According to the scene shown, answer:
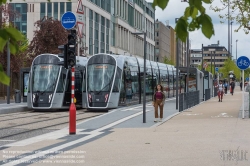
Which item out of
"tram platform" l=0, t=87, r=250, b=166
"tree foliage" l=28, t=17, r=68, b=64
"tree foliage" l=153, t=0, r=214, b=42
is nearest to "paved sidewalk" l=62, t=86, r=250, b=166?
"tram platform" l=0, t=87, r=250, b=166

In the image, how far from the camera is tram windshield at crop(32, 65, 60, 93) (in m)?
31.2

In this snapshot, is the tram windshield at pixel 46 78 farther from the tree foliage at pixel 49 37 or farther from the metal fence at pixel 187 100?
the tree foliage at pixel 49 37

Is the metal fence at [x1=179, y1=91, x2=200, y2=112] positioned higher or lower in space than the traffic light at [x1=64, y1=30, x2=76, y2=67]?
lower

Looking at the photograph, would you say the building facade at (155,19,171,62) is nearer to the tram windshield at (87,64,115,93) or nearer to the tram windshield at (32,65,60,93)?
the tram windshield at (87,64,115,93)

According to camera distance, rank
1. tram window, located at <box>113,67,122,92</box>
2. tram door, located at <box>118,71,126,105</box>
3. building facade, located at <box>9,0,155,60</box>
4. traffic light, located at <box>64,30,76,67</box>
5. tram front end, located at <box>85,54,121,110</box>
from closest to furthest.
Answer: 1. traffic light, located at <box>64,30,76,67</box>
2. tram front end, located at <box>85,54,121,110</box>
3. tram window, located at <box>113,67,122,92</box>
4. tram door, located at <box>118,71,126,105</box>
5. building facade, located at <box>9,0,155,60</box>

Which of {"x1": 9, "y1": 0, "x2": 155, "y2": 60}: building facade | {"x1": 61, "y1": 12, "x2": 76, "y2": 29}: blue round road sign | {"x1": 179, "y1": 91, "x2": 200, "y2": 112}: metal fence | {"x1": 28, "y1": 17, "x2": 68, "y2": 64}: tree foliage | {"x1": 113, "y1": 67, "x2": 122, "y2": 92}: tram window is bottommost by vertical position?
{"x1": 179, "y1": 91, "x2": 200, "y2": 112}: metal fence

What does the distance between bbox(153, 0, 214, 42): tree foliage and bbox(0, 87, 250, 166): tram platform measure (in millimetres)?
6091

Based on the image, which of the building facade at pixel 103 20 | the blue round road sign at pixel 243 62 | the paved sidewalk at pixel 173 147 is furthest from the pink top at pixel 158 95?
the building facade at pixel 103 20

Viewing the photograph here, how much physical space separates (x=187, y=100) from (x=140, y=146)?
64.1ft

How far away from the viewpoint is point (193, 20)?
166 inches

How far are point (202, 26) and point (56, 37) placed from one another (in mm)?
51693

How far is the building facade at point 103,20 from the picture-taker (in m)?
67.4

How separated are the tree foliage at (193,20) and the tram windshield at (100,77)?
1039 inches

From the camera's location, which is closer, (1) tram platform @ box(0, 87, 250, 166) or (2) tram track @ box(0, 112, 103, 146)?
(1) tram platform @ box(0, 87, 250, 166)
